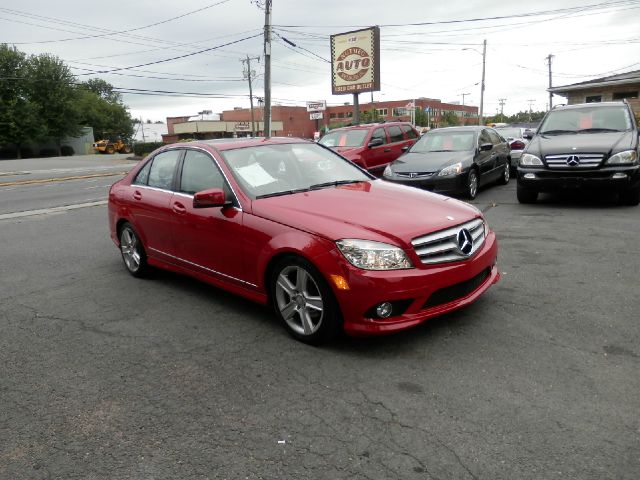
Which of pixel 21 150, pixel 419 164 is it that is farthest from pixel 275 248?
pixel 21 150

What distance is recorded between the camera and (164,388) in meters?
3.39

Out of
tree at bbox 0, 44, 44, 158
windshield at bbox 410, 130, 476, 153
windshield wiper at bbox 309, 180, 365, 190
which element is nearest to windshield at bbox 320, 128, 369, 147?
windshield at bbox 410, 130, 476, 153

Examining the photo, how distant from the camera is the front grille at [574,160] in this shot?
8547 mm

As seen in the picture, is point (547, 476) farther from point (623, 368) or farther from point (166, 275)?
point (166, 275)

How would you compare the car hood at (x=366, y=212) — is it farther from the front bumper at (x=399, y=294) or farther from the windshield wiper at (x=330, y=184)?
the front bumper at (x=399, y=294)

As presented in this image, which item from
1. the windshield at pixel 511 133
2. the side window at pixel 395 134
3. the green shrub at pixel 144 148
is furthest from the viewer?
the green shrub at pixel 144 148

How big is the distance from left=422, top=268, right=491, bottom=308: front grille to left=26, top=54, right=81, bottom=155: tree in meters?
62.5

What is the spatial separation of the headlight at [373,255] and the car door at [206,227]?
1060mm

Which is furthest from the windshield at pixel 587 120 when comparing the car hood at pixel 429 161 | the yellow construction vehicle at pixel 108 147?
the yellow construction vehicle at pixel 108 147

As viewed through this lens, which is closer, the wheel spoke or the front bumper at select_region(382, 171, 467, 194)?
the wheel spoke

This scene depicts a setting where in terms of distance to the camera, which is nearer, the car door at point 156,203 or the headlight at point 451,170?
the car door at point 156,203

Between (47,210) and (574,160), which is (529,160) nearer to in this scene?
(574,160)

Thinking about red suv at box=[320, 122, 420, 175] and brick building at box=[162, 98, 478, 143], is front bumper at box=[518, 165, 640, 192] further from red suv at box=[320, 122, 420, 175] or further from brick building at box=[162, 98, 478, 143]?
brick building at box=[162, 98, 478, 143]

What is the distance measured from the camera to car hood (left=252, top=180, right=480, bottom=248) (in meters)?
3.71
